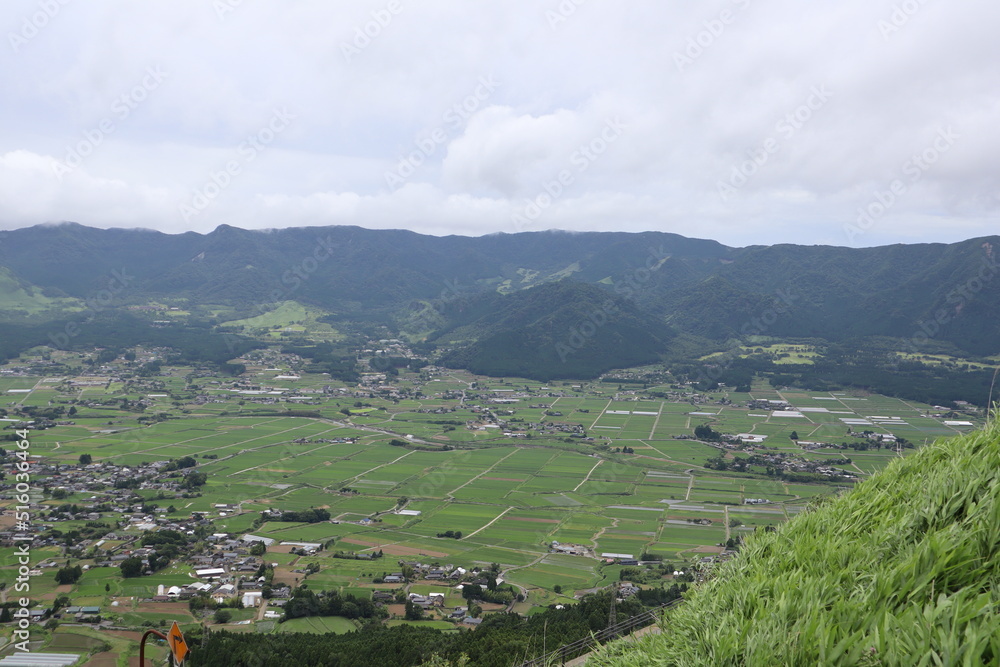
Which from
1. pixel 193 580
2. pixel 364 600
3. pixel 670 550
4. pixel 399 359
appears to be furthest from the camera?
pixel 399 359

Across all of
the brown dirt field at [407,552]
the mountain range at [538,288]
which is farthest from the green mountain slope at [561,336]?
the brown dirt field at [407,552]

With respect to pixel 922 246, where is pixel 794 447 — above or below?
below

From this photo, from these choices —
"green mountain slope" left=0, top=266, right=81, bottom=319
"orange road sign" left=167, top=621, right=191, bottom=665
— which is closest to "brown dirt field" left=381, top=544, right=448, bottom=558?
"orange road sign" left=167, top=621, right=191, bottom=665

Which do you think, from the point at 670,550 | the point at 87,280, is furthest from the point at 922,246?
the point at 87,280

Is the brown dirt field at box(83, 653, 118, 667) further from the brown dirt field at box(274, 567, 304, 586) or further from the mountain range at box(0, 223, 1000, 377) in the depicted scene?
the mountain range at box(0, 223, 1000, 377)

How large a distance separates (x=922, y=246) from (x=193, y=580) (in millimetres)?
161124

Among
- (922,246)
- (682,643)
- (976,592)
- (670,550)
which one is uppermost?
(922,246)

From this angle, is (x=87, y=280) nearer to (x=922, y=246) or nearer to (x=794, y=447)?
(x=794, y=447)

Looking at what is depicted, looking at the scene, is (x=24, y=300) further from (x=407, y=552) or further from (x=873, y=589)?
(x=873, y=589)

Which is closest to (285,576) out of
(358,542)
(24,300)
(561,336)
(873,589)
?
(358,542)

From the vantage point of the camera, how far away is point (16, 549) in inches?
1033

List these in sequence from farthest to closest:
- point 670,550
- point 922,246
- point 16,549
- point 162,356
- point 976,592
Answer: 1. point 922,246
2. point 162,356
3. point 670,550
4. point 16,549
5. point 976,592

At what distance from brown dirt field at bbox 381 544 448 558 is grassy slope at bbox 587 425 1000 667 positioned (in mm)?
22723

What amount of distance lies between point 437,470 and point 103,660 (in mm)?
27353
